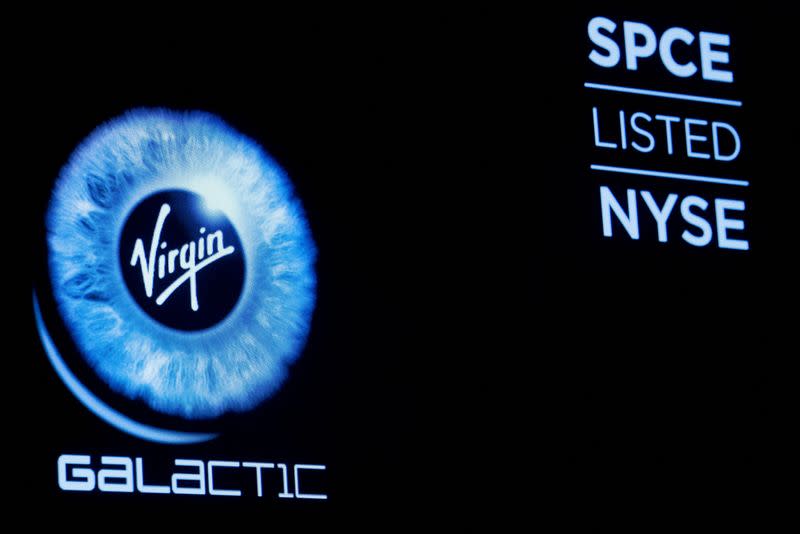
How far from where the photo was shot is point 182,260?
11.3 ft

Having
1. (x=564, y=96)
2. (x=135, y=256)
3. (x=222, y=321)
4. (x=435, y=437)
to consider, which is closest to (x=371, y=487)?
(x=435, y=437)

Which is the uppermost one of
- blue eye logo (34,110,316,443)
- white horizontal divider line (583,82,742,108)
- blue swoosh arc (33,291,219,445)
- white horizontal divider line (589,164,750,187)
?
white horizontal divider line (583,82,742,108)

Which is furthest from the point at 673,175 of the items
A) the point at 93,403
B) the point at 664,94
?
the point at 93,403

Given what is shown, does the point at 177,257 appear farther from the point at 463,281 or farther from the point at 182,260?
the point at 463,281

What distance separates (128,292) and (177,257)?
0.13m

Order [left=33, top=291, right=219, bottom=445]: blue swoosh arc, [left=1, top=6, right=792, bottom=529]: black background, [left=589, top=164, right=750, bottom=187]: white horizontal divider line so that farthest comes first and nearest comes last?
[left=589, top=164, right=750, bottom=187]: white horizontal divider line < [left=1, top=6, right=792, bottom=529]: black background < [left=33, top=291, right=219, bottom=445]: blue swoosh arc

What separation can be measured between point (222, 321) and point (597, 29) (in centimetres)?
121

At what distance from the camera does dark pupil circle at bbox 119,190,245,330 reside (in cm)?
341

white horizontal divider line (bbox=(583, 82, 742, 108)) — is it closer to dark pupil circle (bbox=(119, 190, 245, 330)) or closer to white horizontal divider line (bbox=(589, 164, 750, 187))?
A: white horizontal divider line (bbox=(589, 164, 750, 187))

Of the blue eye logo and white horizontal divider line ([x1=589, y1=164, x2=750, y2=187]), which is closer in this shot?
the blue eye logo

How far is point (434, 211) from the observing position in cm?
374

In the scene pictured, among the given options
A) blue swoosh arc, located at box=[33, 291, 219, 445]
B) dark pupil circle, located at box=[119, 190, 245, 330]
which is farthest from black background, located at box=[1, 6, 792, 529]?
dark pupil circle, located at box=[119, 190, 245, 330]

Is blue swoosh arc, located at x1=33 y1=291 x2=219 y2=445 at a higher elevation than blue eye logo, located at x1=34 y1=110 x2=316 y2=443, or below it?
below

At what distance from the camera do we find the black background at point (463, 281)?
349 centimetres
